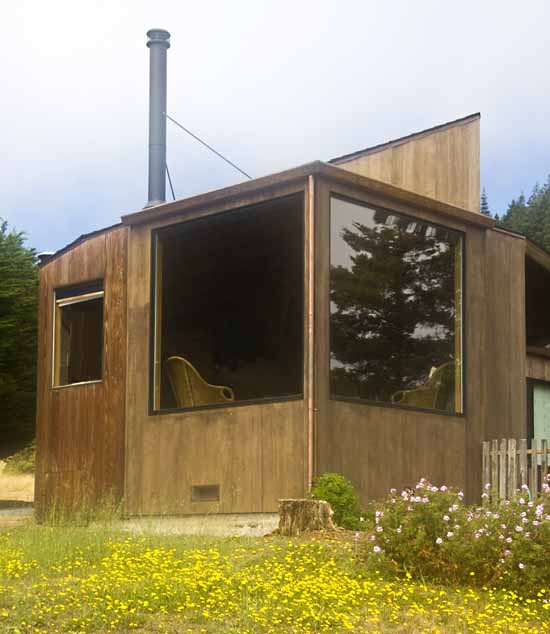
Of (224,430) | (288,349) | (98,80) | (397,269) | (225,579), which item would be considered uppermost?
(98,80)

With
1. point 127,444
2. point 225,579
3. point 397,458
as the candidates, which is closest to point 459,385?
point 397,458

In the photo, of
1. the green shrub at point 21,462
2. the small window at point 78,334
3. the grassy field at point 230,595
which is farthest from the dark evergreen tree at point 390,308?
the green shrub at point 21,462

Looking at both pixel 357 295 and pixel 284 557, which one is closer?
pixel 284 557

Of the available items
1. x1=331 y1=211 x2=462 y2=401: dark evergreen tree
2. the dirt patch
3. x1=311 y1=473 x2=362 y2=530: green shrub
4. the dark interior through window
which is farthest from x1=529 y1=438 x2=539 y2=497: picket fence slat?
the dirt patch

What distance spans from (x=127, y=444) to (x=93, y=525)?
2203mm

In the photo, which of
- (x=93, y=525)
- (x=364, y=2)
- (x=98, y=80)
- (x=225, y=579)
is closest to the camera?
(x=225, y=579)

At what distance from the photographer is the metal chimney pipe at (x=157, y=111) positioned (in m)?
17.5

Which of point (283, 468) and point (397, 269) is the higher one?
point (397, 269)

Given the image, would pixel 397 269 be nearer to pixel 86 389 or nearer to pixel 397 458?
pixel 397 458

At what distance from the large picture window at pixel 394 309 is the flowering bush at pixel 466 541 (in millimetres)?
2989

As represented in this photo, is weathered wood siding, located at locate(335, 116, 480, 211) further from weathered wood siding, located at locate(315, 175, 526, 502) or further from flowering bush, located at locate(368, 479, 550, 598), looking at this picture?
flowering bush, located at locate(368, 479, 550, 598)

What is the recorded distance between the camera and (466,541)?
29.6 ft

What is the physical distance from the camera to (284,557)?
9500mm

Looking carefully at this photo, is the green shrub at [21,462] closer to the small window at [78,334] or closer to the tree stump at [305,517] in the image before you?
the small window at [78,334]
